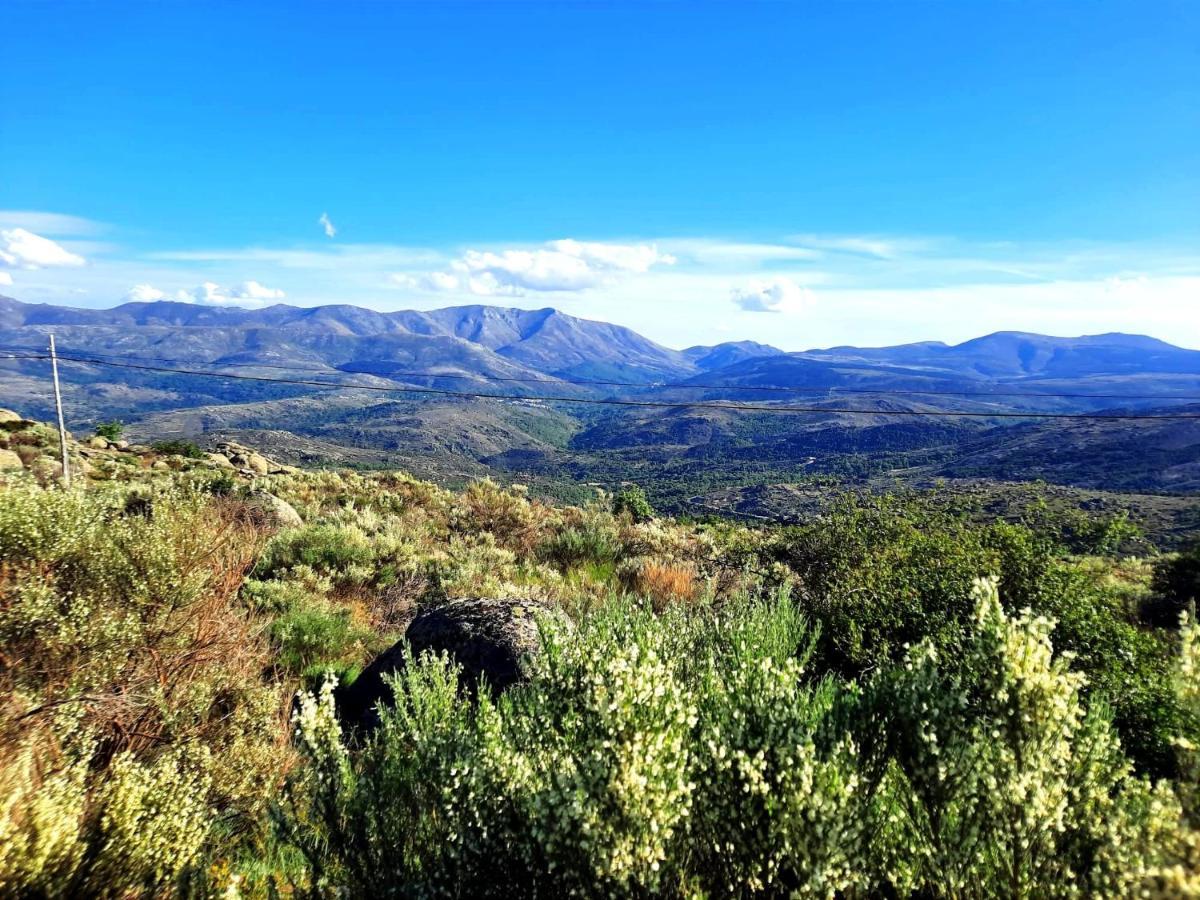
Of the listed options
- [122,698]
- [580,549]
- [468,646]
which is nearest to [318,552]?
[580,549]

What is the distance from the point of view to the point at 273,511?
1398 cm

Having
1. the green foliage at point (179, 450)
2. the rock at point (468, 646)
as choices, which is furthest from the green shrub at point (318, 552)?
the green foliage at point (179, 450)

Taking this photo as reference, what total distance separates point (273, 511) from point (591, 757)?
44.1ft

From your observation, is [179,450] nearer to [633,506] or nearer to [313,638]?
[633,506]

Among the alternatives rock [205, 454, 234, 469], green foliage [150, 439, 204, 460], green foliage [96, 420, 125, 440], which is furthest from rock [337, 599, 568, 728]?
green foliage [96, 420, 125, 440]

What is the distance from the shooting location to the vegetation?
2.61m

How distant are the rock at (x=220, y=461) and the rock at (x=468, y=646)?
61.0 feet

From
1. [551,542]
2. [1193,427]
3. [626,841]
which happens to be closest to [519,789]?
[626,841]

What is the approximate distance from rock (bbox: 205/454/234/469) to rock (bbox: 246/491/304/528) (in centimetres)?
940

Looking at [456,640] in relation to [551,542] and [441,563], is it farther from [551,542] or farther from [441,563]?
[551,542]

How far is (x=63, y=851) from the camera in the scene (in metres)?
3.07

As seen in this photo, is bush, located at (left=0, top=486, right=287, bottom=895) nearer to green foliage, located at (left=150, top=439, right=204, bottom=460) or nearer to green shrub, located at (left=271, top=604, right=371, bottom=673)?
green shrub, located at (left=271, top=604, right=371, bottom=673)

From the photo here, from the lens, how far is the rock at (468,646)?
6.66m

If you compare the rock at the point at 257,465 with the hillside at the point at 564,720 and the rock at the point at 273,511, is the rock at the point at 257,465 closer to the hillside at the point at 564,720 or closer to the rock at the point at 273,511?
the rock at the point at 273,511
